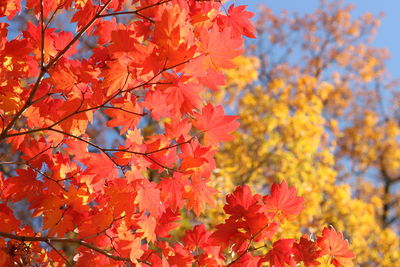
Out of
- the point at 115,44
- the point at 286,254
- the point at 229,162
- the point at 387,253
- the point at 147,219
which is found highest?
the point at 115,44

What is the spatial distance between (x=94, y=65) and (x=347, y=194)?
6.29m

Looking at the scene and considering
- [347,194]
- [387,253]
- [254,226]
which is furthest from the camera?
[387,253]

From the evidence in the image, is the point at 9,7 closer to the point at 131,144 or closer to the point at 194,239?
the point at 131,144

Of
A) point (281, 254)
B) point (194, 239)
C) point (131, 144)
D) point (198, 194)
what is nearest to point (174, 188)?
point (198, 194)

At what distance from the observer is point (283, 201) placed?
163 centimetres

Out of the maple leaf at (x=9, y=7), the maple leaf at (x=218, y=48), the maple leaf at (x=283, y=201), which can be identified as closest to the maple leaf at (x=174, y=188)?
the maple leaf at (x=283, y=201)

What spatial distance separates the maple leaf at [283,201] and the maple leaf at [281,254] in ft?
0.37

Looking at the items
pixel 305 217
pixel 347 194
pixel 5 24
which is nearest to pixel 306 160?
pixel 305 217

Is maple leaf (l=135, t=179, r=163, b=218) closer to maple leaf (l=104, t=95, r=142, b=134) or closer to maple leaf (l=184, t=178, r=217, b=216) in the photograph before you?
maple leaf (l=184, t=178, r=217, b=216)

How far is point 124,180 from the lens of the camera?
5.40ft

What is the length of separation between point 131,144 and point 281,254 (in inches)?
29.4

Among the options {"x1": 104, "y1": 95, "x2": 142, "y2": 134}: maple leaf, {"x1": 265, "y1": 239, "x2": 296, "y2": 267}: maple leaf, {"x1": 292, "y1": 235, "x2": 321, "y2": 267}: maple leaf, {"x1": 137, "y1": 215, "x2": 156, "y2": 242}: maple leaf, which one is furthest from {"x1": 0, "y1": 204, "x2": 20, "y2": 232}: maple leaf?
{"x1": 292, "y1": 235, "x2": 321, "y2": 267}: maple leaf

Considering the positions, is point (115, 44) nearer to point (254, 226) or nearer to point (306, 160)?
point (254, 226)

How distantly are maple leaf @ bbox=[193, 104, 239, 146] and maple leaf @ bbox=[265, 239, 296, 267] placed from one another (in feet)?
1.53
